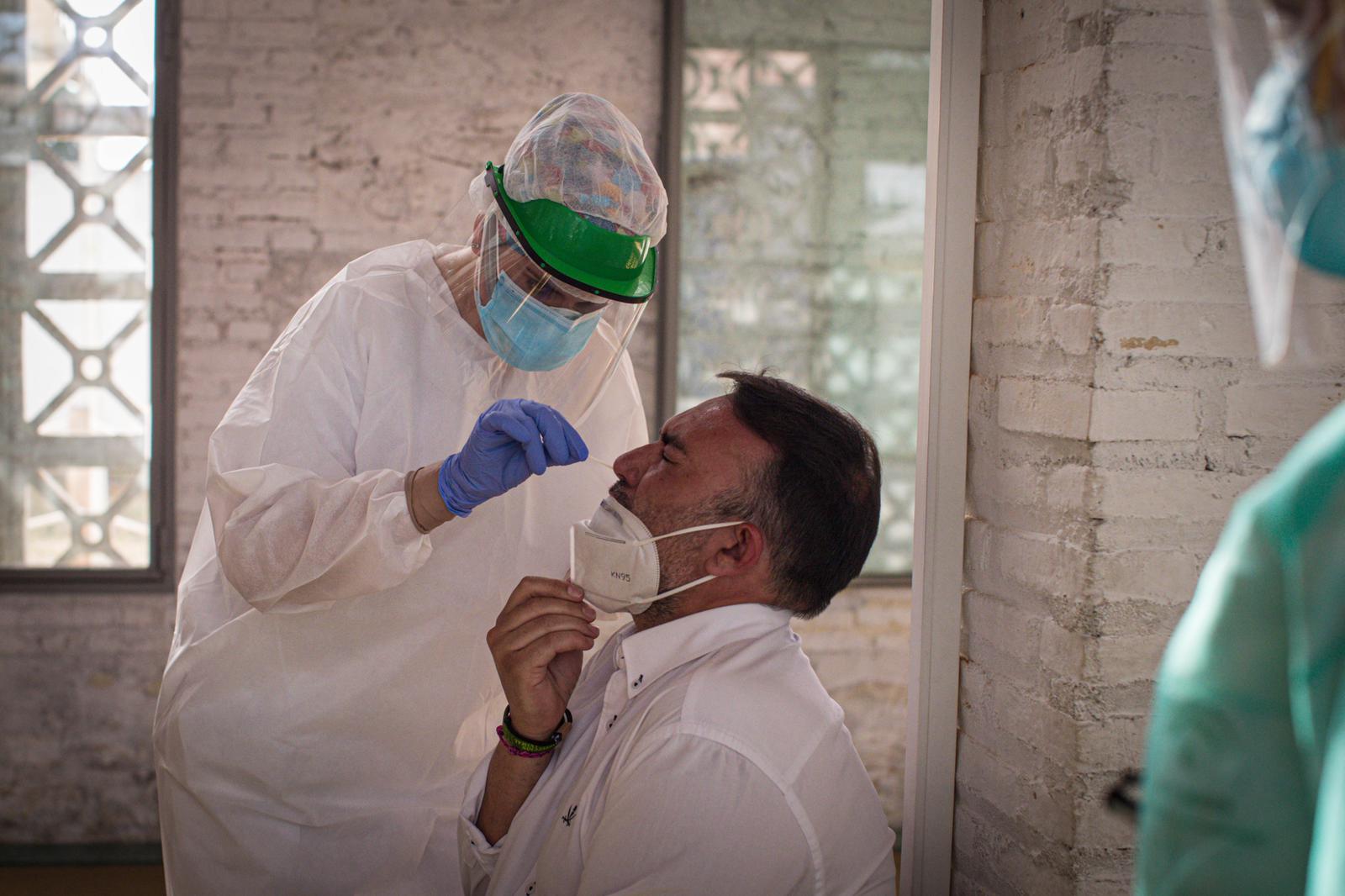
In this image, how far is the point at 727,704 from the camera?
5.14ft

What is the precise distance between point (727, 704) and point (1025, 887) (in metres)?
0.66

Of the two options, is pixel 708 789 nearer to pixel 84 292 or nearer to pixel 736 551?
pixel 736 551

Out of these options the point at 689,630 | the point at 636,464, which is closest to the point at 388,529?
the point at 636,464

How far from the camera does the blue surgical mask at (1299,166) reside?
1.99 ft

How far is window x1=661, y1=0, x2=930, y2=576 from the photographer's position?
4047mm

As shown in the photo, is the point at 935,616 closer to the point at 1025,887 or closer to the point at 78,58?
the point at 1025,887

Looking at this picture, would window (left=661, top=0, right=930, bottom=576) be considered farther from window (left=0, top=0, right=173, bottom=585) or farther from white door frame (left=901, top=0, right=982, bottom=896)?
white door frame (left=901, top=0, right=982, bottom=896)

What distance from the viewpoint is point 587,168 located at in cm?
191

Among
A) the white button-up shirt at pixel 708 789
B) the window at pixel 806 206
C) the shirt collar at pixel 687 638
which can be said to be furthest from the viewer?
the window at pixel 806 206

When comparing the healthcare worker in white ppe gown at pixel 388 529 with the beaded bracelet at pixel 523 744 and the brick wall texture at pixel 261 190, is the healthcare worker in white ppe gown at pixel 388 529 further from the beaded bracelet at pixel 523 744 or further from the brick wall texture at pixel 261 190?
the brick wall texture at pixel 261 190

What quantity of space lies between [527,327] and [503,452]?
280 mm

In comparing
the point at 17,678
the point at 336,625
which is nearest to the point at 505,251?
the point at 336,625

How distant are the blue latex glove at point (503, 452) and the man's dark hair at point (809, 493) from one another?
0.31m

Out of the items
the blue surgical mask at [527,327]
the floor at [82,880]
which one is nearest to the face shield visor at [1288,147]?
the blue surgical mask at [527,327]
